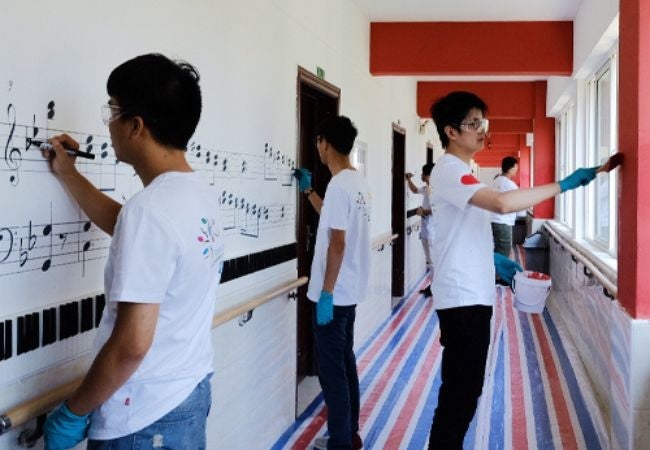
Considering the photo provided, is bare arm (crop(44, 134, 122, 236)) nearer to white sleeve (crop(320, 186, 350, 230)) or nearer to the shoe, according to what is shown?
white sleeve (crop(320, 186, 350, 230))

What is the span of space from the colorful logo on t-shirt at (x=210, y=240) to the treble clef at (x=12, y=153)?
476 mm

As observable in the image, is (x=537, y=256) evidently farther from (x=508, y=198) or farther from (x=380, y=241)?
(x=508, y=198)

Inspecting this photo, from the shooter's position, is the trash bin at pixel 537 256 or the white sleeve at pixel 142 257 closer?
the white sleeve at pixel 142 257

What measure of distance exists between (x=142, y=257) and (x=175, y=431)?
0.41 metres

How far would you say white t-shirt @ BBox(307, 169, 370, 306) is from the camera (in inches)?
125

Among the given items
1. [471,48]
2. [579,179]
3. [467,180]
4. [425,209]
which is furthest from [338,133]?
[425,209]

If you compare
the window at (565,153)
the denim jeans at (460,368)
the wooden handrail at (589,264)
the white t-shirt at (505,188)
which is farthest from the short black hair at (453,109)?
the white t-shirt at (505,188)

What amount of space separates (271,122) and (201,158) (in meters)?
0.89

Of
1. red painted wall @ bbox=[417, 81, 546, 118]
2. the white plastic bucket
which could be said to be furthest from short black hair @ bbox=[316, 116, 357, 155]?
red painted wall @ bbox=[417, 81, 546, 118]

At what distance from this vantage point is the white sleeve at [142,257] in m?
1.30

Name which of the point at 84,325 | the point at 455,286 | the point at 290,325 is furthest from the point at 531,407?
the point at 84,325

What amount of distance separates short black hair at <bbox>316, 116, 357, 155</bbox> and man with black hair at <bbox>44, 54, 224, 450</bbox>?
1.78 metres

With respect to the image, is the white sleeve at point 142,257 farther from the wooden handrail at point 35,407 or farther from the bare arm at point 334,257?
the bare arm at point 334,257

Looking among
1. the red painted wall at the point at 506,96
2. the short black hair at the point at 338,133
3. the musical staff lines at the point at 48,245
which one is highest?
the red painted wall at the point at 506,96
